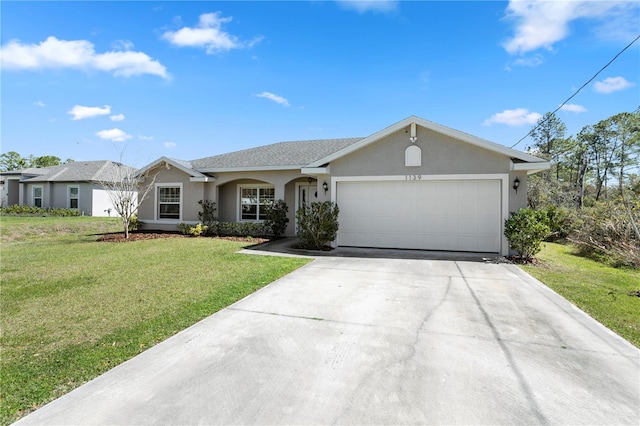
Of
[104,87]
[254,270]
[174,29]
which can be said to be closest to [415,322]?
[254,270]

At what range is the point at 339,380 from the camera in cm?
304

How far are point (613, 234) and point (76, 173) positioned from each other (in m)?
34.2

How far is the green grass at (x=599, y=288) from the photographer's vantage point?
4703mm

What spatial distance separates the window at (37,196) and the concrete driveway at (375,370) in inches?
1220

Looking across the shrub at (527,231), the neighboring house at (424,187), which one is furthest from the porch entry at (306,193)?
the shrub at (527,231)

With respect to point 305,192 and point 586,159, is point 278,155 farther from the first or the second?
point 586,159

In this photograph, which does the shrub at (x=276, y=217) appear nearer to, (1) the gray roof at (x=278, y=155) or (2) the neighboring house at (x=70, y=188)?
(1) the gray roof at (x=278, y=155)

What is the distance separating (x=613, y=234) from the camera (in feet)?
32.6

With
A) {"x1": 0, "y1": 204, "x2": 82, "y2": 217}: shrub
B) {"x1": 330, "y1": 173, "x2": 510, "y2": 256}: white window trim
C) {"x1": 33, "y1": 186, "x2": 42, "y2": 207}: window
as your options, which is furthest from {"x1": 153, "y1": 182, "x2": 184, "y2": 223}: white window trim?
{"x1": 33, "y1": 186, "x2": 42, "y2": 207}: window

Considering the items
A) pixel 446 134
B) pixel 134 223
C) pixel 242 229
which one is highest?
pixel 446 134

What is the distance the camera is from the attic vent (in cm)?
1051

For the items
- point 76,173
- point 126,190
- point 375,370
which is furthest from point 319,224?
point 76,173

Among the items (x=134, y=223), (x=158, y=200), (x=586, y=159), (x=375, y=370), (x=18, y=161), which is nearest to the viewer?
(x=375, y=370)

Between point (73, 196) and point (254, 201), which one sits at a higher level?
point (73, 196)
